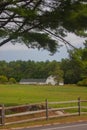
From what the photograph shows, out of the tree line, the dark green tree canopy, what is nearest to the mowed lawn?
the tree line

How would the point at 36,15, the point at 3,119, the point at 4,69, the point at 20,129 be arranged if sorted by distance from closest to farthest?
the point at 20,129
the point at 3,119
the point at 36,15
the point at 4,69

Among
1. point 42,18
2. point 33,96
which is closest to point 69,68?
point 33,96

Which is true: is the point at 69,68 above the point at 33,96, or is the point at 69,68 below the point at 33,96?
above

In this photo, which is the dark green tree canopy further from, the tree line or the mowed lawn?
the mowed lawn

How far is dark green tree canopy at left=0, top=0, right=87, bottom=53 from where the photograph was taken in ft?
101

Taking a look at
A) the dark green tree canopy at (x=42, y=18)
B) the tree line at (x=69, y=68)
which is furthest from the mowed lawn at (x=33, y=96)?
the dark green tree canopy at (x=42, y=18)

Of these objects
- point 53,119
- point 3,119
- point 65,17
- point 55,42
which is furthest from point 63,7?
point 3,119

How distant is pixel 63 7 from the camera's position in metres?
31.5

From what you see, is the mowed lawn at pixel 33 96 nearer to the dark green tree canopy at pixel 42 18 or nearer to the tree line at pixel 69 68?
the tree line at pixel 69 68

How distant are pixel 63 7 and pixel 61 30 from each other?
1.84 m

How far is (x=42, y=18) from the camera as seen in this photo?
103 ft

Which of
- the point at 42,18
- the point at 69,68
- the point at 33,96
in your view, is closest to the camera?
the point at 42,18

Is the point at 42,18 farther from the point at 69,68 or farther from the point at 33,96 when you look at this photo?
the point at 69,68

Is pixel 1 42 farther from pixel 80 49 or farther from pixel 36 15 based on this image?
pixel 80 49
